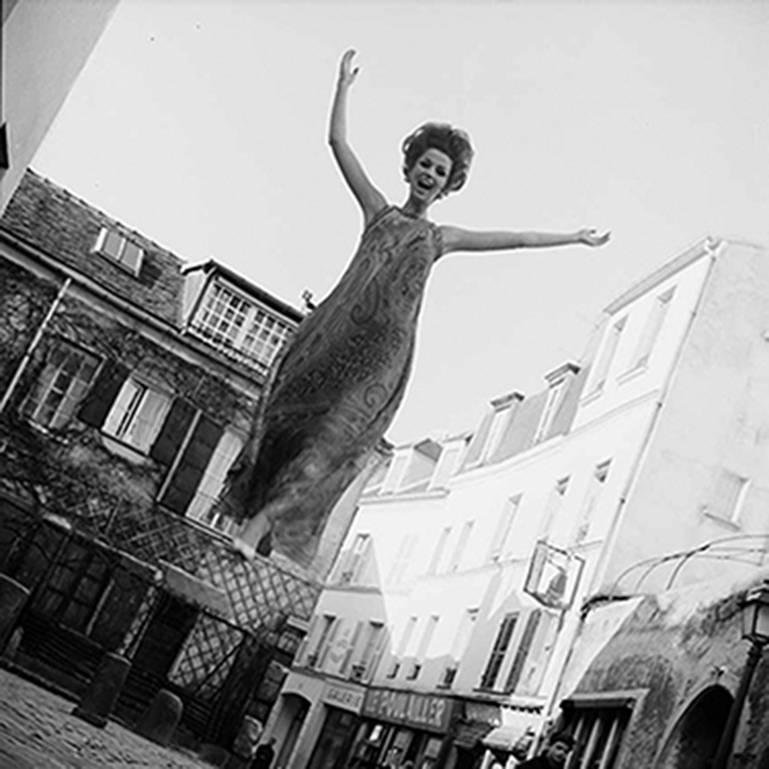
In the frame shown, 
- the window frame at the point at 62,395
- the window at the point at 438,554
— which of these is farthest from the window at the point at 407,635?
the window frame at the point at 62,395

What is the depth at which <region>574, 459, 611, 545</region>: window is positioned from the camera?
13266mm

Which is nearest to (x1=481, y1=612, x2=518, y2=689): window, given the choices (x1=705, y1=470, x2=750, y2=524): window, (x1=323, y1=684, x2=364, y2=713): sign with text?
(x1=323, y1=684, x2=364, y2=713): sign with text

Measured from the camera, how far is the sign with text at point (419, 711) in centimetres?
1486

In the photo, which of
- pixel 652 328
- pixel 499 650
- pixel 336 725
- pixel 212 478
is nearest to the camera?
pixel 652 328

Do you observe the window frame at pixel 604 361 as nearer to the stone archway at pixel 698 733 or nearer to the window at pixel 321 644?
the stone archway at pixel 698 733

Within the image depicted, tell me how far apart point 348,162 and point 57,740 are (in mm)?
4211

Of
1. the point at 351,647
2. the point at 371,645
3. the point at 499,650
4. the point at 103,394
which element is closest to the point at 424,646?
the point at 371,645

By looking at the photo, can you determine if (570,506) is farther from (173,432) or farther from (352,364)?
(352,364)

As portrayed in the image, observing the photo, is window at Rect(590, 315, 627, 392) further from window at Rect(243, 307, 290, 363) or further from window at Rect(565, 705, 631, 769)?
window at Rect(565, 705, 631, 769)

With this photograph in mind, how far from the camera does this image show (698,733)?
9.43 metres

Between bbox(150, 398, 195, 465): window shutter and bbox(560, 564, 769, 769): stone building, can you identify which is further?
bbox(150, 398, 195, 465): window shutter

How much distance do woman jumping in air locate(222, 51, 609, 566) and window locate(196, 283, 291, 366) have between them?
4.80 ft

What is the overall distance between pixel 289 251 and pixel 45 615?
24.7 ft

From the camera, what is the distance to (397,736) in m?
15.7
